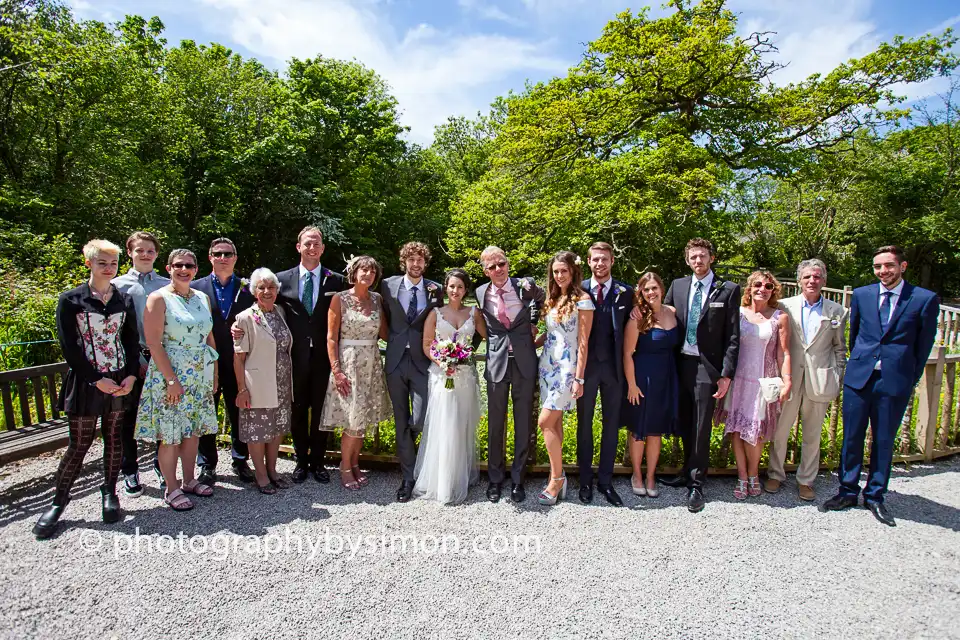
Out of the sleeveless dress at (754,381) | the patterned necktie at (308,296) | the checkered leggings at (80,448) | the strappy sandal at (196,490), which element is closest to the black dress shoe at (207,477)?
the strappy sandal at (196,490)

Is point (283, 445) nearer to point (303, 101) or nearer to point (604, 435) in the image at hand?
point (604, 435)

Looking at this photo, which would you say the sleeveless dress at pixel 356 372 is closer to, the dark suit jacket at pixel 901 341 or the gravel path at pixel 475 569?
the gravel path at pixel 475 569

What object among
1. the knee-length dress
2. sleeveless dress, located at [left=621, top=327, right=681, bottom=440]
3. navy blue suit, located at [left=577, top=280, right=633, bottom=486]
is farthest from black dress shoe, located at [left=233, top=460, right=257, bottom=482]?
sleeveless dress, located at [left=621, top=327, right=681, bottom=440]

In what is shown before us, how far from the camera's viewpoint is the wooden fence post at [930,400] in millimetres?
5082

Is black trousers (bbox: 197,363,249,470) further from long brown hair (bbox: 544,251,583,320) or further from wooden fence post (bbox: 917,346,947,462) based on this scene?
wooden fence post (bbox: 917,346,947,462)

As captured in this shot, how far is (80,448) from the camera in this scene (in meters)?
3.79

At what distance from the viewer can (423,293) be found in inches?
175

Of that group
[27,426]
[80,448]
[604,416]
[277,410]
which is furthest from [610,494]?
[27,426]

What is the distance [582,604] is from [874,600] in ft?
5.98

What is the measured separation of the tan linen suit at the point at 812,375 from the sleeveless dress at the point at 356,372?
364 centimetres

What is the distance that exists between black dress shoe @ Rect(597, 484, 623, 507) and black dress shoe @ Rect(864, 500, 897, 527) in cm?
203

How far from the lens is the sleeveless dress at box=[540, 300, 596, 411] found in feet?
13.8

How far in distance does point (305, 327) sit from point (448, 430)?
1.58m

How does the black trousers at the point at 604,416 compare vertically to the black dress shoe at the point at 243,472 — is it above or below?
above
